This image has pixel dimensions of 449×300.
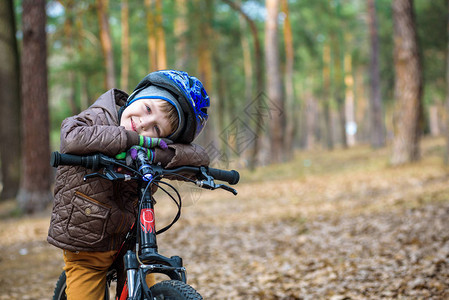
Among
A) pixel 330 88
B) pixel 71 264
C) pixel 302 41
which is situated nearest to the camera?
pixel 71 264

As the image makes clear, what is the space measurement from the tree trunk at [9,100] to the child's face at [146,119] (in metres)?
11.7

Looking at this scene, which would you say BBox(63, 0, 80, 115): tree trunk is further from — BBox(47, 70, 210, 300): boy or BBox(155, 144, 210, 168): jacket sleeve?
BBox(155, 144, 210, 168): jacket sleeve

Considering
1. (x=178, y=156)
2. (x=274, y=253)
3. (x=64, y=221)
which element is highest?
(x=178, y=156)

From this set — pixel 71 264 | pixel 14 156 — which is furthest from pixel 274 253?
pixel 14 156

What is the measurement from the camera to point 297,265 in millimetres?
5680

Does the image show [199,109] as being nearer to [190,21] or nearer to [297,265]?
[297,265]

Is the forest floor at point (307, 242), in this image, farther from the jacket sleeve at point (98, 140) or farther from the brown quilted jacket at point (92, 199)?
the jacket sleeve at point (98, 140)

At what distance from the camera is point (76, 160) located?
6.56 ft

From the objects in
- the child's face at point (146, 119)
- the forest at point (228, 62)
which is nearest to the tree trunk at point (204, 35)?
the forest at point (228, 62)

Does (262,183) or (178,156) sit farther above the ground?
(178,156)

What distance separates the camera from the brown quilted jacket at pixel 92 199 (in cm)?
221

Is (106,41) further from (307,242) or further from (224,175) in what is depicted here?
(224,175)

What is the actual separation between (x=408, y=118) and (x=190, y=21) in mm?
11067

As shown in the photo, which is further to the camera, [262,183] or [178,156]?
[262,183]
